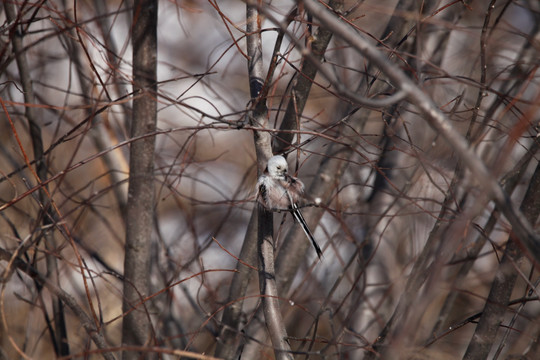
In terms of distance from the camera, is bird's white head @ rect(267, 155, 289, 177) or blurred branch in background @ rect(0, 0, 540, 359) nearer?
blurred branch in background @ rect(0, 0, 540, 359)

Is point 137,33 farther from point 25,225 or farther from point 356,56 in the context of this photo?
point 356,56

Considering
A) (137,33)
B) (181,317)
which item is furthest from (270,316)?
(181,317)

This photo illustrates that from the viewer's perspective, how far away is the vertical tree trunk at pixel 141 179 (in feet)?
6.25

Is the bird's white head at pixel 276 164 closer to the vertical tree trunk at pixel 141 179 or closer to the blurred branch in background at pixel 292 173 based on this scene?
the blurred branch in background at pixel 292 173

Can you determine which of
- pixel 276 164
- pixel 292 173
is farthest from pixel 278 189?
pixel 292 173

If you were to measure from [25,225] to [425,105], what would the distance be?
2844 millimetres

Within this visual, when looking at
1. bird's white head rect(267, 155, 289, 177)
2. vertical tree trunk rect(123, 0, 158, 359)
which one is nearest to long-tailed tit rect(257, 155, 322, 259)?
bird's white head rect(267, 155, 289, 177)

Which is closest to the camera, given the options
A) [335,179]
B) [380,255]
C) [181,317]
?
[335,179]

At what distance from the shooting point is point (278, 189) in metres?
1.55

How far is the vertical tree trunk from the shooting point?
1.90 meters

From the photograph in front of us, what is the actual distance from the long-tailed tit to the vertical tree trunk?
605 millimetres

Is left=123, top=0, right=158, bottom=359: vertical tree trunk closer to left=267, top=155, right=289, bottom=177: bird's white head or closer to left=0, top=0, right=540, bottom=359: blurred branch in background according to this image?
left=0, top=0, right=540, bottom=359: blurred branch in background

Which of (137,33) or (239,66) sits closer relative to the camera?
(137,33)

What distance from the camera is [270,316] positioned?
1.31 metres
